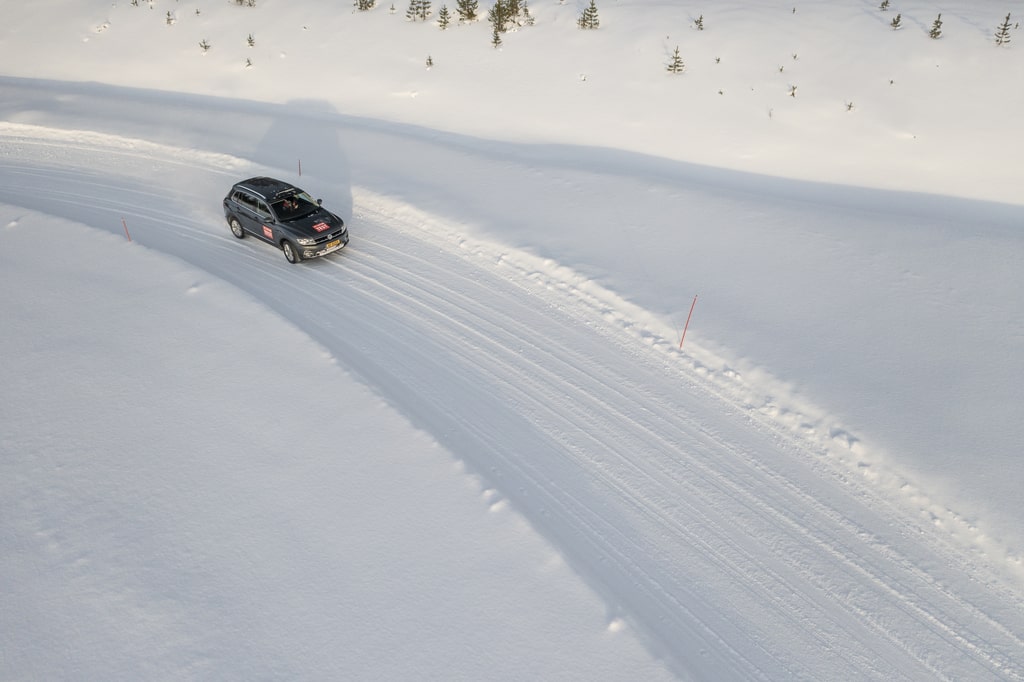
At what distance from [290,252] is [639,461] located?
9.71 metres

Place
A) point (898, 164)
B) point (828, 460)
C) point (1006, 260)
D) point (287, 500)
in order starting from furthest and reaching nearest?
point (898, 164) → point (1006, 260) → point (828, 460) → point (287, 500)

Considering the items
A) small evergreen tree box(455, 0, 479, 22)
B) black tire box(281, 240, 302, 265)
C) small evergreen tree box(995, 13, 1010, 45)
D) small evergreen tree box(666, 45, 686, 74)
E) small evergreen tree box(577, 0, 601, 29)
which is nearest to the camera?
black tire box(281, 240, 302, 265)

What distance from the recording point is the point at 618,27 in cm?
2461

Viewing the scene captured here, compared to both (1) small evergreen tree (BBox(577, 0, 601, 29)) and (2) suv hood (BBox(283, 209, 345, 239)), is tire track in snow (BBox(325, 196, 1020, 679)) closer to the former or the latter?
(2) suv hood (BBox(283, 209, 345, 239))

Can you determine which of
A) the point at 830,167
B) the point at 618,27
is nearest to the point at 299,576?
the point at 830,167

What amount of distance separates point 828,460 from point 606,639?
496 cm

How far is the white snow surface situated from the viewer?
8484mm

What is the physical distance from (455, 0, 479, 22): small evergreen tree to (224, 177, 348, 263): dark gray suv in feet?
45.5

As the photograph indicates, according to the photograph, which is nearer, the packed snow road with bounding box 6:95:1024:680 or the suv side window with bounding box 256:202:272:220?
A: the packed snow road with bounding box 6:95:1024:680

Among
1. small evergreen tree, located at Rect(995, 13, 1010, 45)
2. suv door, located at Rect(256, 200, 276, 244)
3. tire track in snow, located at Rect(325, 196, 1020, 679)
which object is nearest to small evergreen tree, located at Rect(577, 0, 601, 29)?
small evergreen tree, located at Rect(995, 13, 1010, 45)

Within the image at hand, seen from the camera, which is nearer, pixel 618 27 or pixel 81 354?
pixel 81 354

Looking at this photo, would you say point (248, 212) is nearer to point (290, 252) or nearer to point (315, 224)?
point (290, 252)

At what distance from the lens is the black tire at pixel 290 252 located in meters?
15.4

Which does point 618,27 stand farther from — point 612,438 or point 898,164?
point 612,438
